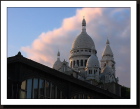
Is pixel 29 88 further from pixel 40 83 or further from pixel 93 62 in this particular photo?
pixel 93 62

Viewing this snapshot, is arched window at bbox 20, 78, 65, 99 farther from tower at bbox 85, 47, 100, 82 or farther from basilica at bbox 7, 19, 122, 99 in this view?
tower at bbox 85, 47, 100, 82

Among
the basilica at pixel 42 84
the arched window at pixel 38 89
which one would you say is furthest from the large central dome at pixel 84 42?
the arched window at pixel 38 89

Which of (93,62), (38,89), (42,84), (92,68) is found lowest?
(38,89)

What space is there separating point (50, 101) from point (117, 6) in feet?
13.7

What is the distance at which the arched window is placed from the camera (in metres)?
15.4

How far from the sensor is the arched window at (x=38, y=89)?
15398 mm

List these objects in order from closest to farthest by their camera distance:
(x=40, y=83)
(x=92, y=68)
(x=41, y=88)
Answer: (x=41, y=88) < (x=40, y=83) < (x=92, y=68)

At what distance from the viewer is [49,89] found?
16422 millimetres

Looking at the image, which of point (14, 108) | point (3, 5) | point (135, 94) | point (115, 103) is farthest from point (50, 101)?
point (3, 5)

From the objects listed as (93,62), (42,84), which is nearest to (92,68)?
(93,62)

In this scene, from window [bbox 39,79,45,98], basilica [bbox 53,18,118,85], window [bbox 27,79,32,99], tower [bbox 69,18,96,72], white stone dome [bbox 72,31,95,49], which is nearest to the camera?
window [bbox 27,79,32,99]

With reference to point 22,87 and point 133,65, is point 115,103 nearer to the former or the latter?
point 133,65

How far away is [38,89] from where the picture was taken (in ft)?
51.8

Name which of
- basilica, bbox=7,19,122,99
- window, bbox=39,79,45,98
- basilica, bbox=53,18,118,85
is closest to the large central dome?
basilica, bbox=53,18,118,85
